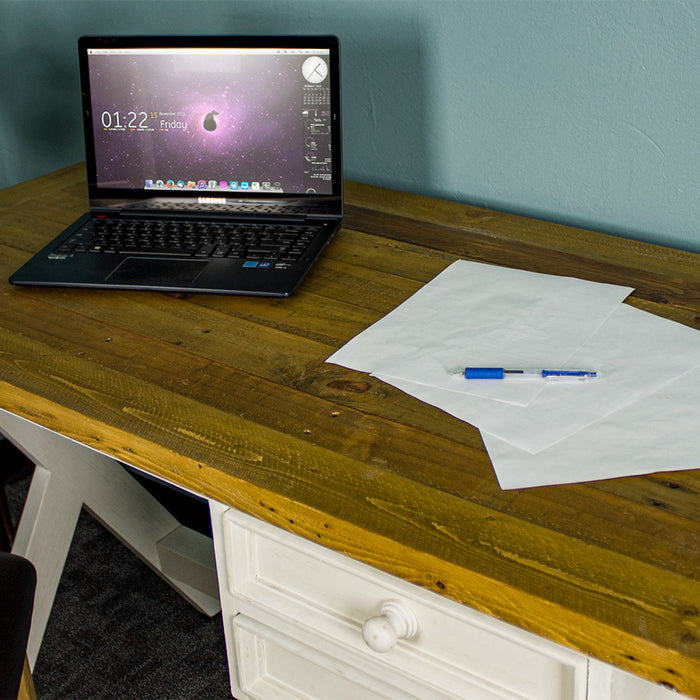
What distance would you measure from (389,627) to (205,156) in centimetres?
68

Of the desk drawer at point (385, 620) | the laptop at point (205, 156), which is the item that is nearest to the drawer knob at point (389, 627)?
the desk drawer at point (385, 620)

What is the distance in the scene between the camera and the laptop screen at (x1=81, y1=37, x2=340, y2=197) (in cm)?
105

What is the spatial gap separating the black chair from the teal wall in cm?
76

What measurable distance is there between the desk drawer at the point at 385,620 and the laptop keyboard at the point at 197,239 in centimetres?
39

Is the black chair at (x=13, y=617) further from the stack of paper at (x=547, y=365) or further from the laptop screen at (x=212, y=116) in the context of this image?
the laptop screen at (x=212, y=116)

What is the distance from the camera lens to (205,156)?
3.61ft

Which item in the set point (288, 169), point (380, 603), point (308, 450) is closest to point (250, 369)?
point (308, 450)

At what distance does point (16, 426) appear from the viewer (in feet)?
3.45

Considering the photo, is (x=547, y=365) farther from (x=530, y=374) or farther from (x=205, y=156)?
(x=205, y=156)

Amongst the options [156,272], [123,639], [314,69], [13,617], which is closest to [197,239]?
[156,272]

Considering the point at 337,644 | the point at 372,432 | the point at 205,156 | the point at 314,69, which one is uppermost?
the point at 314,69

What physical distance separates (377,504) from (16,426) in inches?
23.7

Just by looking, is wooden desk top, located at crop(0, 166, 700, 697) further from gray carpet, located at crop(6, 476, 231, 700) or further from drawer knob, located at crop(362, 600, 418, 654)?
gray carpet, located at crop(6, 476, 231, 700)

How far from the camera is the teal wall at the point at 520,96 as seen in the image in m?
0.99
